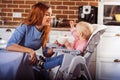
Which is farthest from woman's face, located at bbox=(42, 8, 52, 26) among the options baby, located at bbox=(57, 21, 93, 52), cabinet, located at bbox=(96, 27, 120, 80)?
cabinet, located at bbox=(96, 27, 120, 80)

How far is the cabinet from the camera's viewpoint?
216 centimetres

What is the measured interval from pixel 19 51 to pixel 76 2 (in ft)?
2.05

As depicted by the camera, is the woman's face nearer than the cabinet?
Yes

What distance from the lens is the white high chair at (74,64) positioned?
1.98 m

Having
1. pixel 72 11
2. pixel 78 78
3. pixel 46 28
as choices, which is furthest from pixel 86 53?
pixel 72 11

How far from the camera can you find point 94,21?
2.15 meters

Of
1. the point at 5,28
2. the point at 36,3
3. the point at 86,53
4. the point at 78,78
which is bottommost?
the point at 78,78

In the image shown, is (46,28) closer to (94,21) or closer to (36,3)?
(36,3)

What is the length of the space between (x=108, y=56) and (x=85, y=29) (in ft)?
1.30

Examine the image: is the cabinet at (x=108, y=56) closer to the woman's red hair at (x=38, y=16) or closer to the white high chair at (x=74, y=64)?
the white high chair at (x=74, y=64)

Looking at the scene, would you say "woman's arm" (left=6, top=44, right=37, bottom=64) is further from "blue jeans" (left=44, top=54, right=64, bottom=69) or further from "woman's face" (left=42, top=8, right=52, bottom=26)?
"woman's face" (left=42, top=8, right=52, bottom=26)

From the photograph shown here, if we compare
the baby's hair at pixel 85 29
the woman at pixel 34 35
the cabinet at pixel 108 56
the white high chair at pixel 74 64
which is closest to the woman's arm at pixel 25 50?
the woman at pixel 34 35

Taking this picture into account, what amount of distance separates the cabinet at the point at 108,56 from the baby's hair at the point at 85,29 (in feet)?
0.45

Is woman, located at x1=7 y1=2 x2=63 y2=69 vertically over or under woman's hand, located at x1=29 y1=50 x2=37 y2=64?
over
